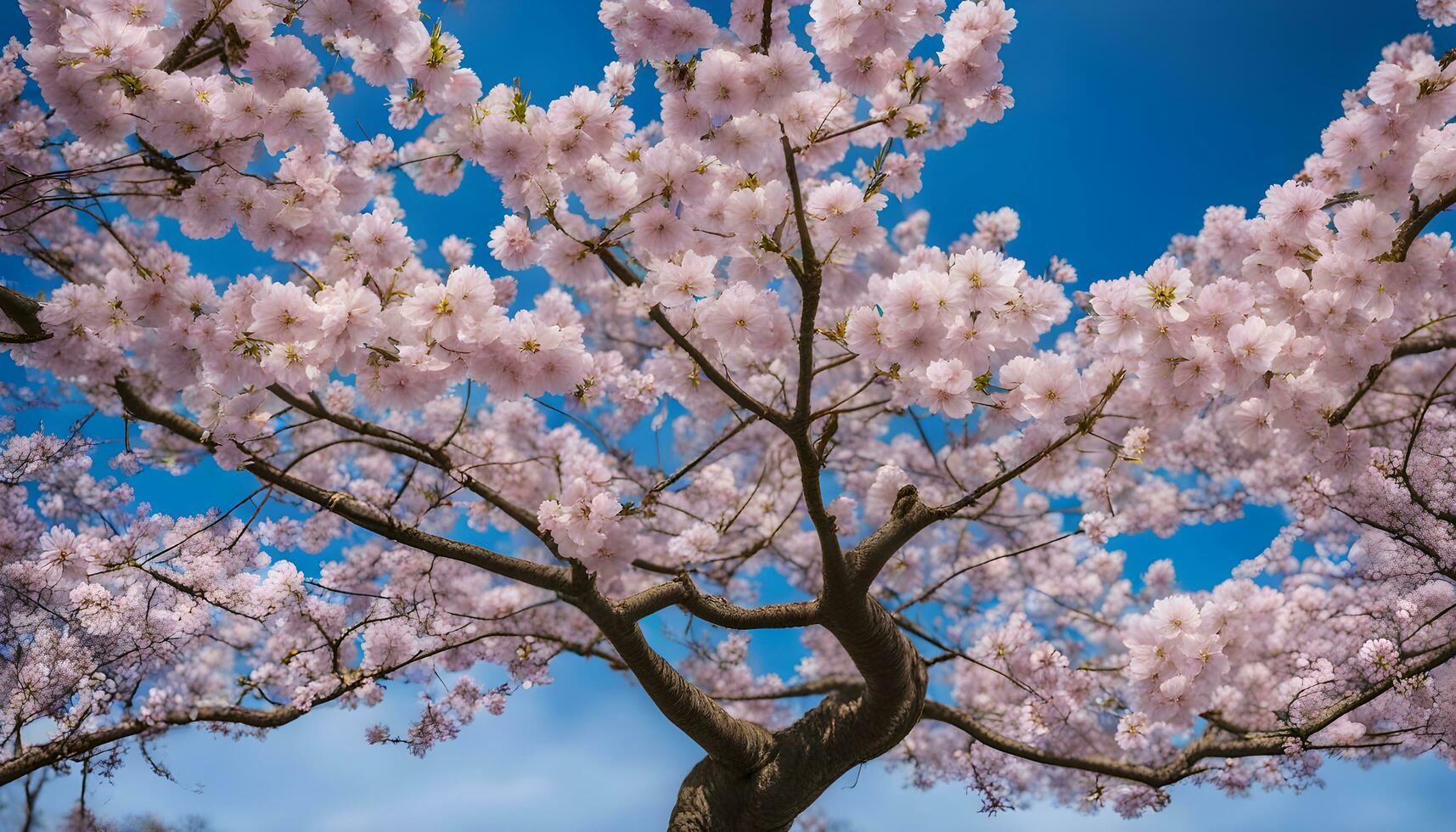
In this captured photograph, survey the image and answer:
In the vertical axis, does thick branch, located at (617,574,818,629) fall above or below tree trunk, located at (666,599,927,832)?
above

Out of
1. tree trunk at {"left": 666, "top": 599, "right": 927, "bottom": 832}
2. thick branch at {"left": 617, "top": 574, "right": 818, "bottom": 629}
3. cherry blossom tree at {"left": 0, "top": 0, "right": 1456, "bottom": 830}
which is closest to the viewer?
cherry blossom tree at {"left": 0, "top": 0, "right": 1456, "bottom": 830}

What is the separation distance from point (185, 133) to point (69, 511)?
127 inches

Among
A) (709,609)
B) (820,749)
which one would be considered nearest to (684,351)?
(709,609)

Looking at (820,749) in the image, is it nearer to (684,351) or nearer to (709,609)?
(709,609)

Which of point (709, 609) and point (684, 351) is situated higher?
point (684, 351)

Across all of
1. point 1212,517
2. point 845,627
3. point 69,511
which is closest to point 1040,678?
point 845,627

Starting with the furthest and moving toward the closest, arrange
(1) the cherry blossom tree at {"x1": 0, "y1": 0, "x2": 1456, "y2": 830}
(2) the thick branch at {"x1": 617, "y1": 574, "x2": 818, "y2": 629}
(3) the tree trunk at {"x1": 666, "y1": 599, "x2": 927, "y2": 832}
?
1. (3) the tree trunk at {"x1": 666, "y1": 599, "x2": 927, "y2": 832}
2. (2) the thick branch at {"x1": 617, "y1": 574, "x2": 818, "y2": 629}
3. (1) the cherry blossom tree at {"x1": 0, "y1": 0, "x2": 1456, "y2": 830}

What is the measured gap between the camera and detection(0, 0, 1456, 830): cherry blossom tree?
9.30 ft

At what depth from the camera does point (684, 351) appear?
3.73 meters

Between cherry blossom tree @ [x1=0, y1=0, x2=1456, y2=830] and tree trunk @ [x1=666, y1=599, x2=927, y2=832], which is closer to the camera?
cherry blossom tree @ [x1=0, y1=0, x2=1456, y2=830]

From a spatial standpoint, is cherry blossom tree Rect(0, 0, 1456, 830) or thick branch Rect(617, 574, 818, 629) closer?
cherry blossom tree Rect(0, 0, 1456, 830)

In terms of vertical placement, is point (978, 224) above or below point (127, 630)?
above

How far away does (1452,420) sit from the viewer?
196 inches

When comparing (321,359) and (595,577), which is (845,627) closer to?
(595,577)
